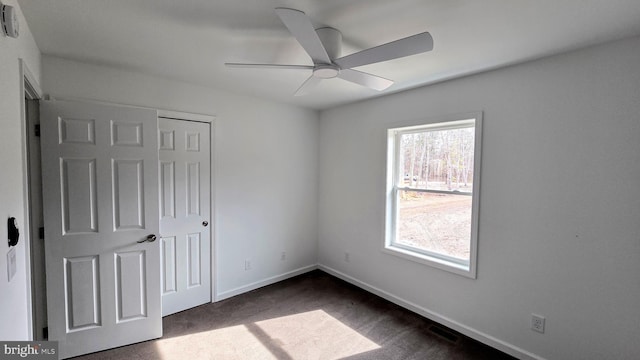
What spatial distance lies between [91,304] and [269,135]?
2.40 metres

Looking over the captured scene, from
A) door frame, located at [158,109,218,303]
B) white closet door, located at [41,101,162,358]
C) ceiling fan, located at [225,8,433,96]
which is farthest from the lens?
door frame, located at [158,109,218,303]

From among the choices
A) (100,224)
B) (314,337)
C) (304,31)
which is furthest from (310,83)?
(314,337)

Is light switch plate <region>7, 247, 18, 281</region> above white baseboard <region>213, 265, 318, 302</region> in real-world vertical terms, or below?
above

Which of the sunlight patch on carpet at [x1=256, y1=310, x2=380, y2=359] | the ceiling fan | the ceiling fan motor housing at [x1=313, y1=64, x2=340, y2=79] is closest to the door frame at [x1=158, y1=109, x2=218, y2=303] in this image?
the sunlight patch on carpet at [x1=256, y1=310, x2=380, y2=359]

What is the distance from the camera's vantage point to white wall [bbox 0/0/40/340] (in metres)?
1.19

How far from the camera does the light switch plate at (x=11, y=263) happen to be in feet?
4.09

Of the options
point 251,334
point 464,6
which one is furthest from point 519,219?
point 251,334

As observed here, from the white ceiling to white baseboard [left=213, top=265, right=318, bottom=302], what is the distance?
8.13 ft

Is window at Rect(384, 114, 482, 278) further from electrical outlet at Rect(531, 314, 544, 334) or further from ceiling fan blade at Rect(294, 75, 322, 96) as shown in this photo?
ceiling fan blade at Rect(294, 75, 322, 96)

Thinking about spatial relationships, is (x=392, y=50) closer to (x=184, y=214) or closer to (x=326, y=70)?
(x=326, y=70)

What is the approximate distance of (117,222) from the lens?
2.25m

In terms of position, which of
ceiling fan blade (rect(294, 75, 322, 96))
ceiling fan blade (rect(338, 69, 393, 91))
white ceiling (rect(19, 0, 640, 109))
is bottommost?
ceiling fan blade (rect(294, 75, 322, 96))

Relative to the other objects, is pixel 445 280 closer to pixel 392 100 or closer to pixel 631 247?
pixel 631 247

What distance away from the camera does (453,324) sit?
2582 mm
